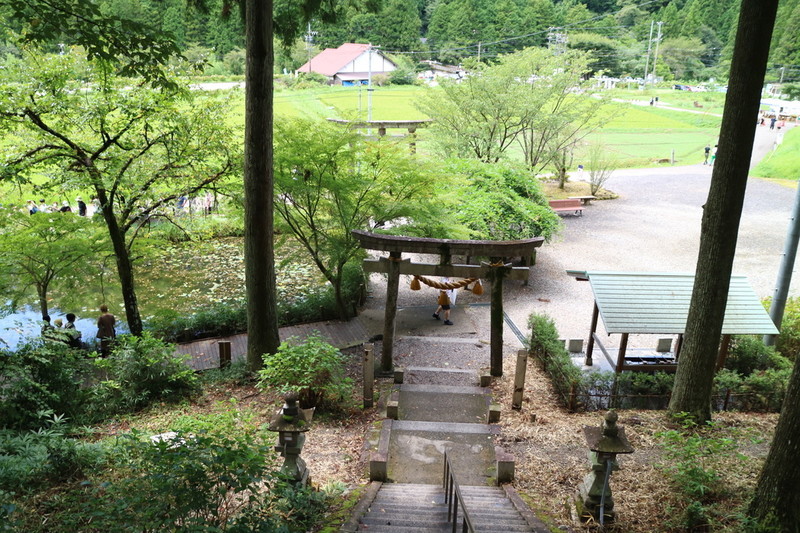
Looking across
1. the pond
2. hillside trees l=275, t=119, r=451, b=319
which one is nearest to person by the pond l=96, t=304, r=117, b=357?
the pond

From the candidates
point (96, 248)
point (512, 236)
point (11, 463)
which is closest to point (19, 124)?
point (96, 248)

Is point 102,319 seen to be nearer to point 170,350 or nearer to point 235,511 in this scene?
point 170,350

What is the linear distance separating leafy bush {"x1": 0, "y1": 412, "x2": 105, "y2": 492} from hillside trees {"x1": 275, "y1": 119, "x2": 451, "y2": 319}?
266 inches

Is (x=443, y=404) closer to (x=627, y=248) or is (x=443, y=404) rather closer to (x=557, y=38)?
(x=627, y=248)

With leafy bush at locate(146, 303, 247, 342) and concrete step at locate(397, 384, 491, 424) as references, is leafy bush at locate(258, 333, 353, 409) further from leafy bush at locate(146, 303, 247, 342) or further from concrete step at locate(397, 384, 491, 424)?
leafy bush at locate(146, 303, 247, 342)

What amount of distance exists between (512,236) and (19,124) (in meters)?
11.3

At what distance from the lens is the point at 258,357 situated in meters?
9.70

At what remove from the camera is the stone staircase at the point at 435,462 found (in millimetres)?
5156

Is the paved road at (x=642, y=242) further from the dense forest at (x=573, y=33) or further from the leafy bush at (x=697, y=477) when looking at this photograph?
the dense forest at (x=573, y=33)

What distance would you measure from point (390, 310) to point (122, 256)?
17.5ft

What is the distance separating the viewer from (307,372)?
794 cm

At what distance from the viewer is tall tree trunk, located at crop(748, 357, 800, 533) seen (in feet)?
14.4

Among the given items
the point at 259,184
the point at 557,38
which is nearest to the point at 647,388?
the point at 259,184

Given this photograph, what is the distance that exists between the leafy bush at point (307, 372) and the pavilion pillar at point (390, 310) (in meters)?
1.94
